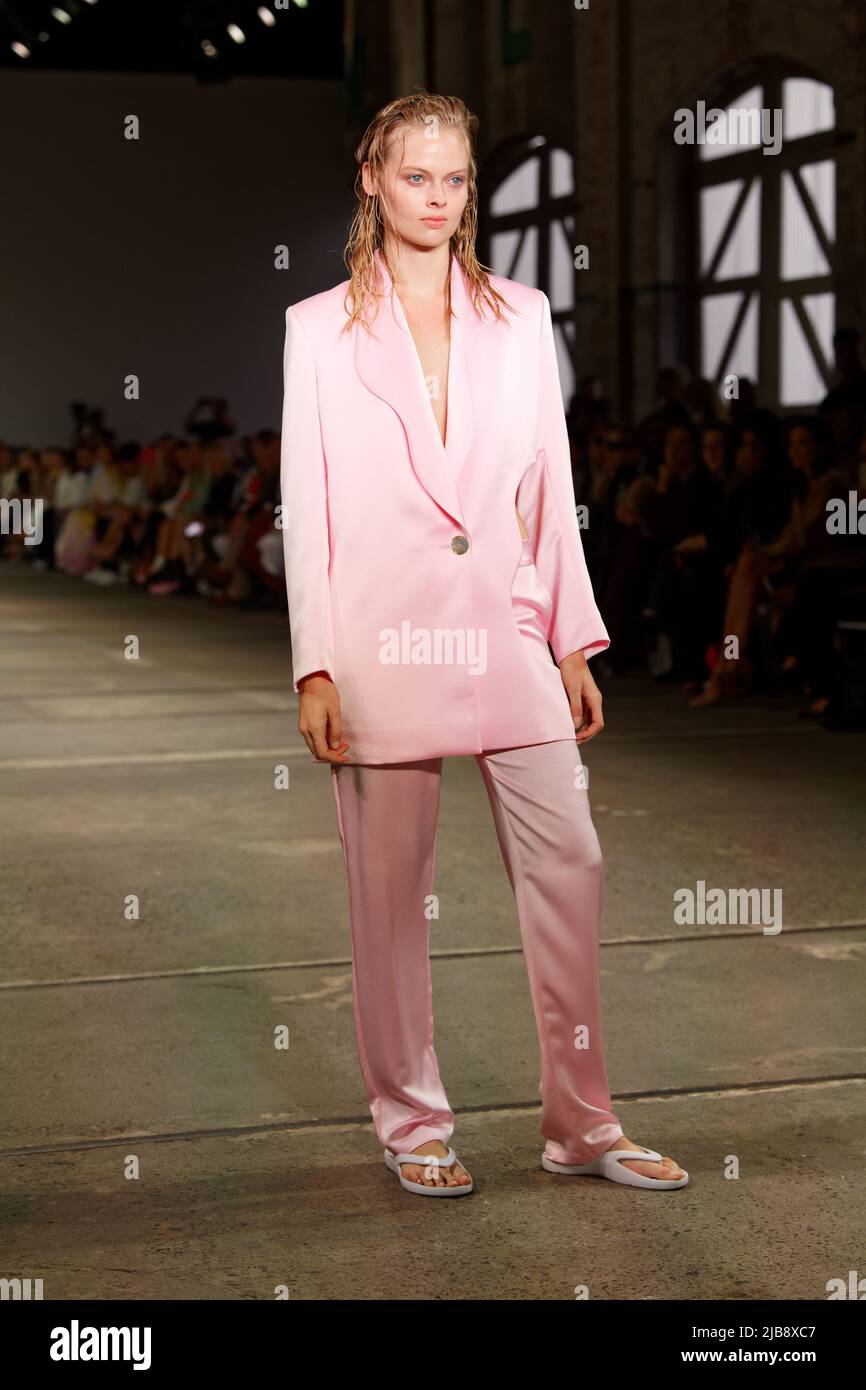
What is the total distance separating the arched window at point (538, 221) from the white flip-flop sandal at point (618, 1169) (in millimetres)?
16442

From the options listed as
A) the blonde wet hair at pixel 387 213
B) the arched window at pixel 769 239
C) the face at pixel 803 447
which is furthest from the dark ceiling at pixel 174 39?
the blonde wet hair at pixel 387 213

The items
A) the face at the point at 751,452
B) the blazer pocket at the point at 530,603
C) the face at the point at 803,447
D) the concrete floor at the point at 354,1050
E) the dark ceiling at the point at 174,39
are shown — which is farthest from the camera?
the dark ceiling at the point at 174,39

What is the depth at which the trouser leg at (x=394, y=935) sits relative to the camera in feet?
9.99

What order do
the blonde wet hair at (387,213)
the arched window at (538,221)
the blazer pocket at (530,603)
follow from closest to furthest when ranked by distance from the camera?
the blonde wet hair at (387,213), the blazer pocket at (530,603), the arched window at (538,221)

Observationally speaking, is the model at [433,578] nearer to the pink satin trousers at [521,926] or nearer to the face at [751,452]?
the pink satin trousers at [521,926]

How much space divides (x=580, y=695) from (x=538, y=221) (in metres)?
17.8

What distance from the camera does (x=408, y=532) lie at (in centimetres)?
299

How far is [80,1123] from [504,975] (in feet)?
4.17

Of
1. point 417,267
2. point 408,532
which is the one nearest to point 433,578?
point 408,532

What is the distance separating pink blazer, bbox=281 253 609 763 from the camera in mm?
2977

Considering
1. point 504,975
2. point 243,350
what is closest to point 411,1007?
point 504,975

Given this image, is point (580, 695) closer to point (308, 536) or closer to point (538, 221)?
point (308, 536)

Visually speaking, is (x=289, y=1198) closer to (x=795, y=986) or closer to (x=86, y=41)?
(x=795, y=986)

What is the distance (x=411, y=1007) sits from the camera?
10.2 ft
